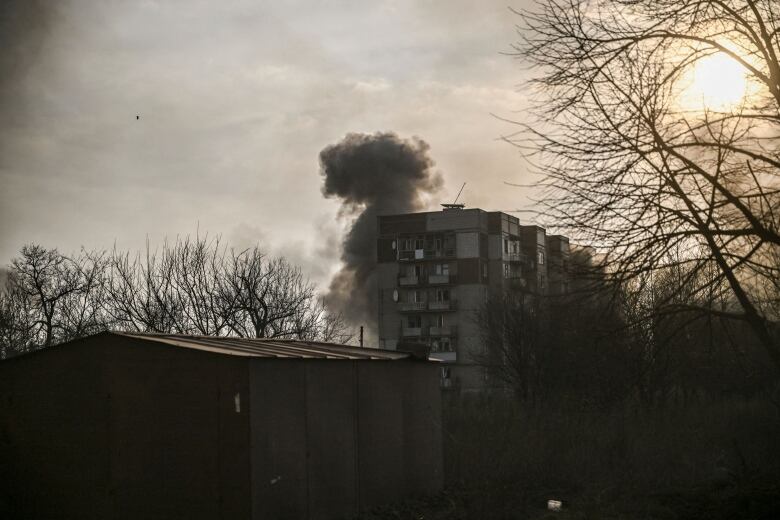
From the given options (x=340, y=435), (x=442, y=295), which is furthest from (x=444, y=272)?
(x=340, y=435)

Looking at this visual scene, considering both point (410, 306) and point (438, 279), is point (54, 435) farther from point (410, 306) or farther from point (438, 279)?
point (410, 306)

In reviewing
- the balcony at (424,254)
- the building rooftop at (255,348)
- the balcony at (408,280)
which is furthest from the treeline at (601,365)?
the balcony at (408,280)

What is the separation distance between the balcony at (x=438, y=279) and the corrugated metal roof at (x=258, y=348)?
60195mm

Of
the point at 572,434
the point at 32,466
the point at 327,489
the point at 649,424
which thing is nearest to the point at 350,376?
the point at 327,489

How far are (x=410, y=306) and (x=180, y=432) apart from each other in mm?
67409

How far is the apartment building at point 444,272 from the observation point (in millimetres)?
76625

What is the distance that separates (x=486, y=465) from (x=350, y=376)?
602 centimetres

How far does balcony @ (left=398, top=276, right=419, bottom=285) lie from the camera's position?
79.5 m

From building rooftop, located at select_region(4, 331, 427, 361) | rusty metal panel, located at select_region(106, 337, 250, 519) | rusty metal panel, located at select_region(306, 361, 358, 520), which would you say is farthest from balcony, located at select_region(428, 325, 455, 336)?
rusty metal panel, located at select_region(106, 337, 250, 519)

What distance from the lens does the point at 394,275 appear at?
8050 cm

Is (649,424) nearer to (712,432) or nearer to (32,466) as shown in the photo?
(712,432)

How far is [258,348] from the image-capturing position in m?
14.2

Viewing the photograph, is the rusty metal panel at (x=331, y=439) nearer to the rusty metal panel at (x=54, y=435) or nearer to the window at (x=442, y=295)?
the rusty metal panel at (x=54, y=435)

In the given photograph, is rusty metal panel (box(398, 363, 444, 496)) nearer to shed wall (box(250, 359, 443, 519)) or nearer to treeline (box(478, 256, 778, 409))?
shed wall (box(250, 359, 443, 519))
